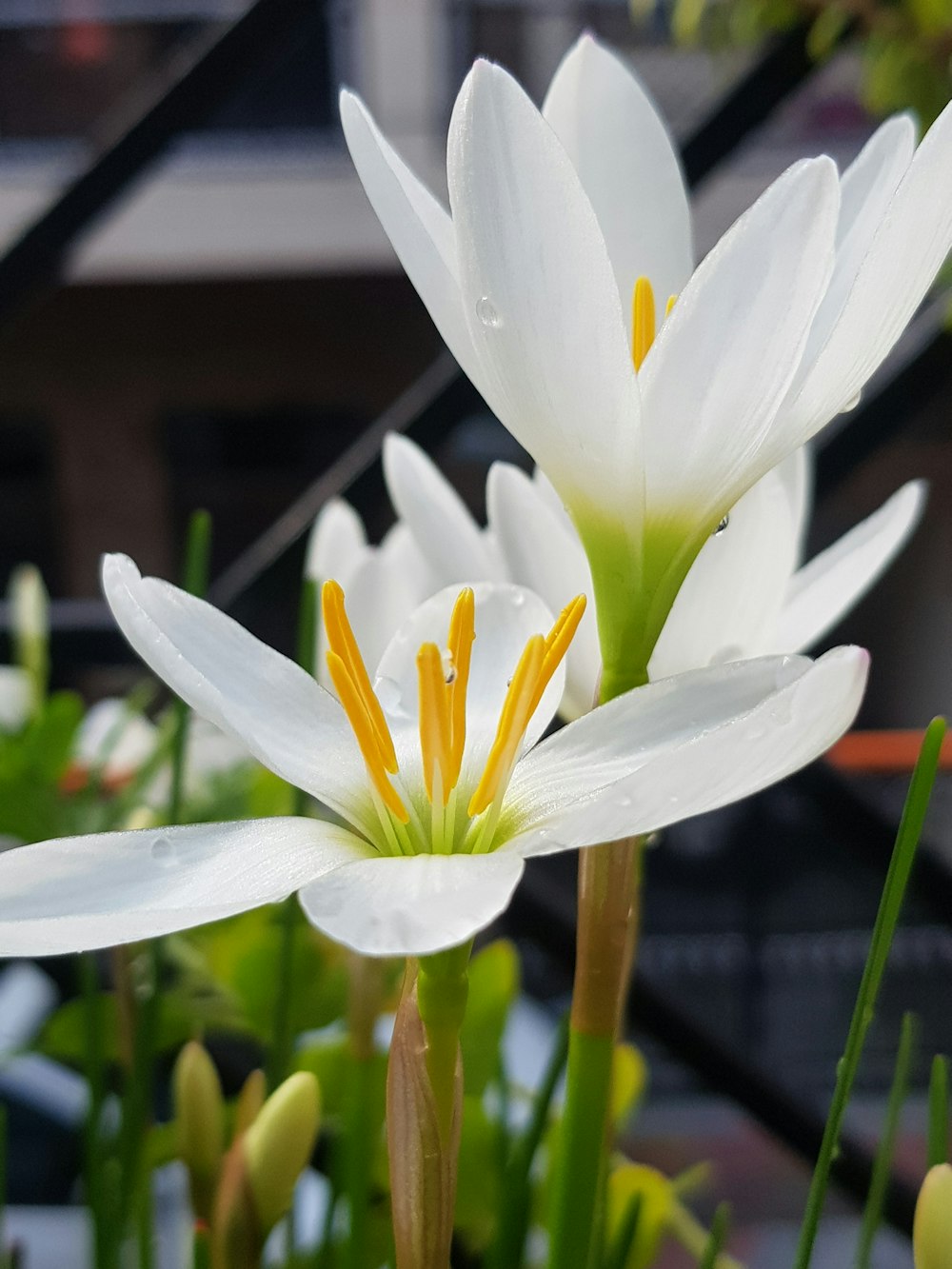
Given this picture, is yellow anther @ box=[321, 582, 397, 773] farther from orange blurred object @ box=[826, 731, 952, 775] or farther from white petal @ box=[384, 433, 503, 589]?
orange blurred object @ box=[826, 731, 952, 775]

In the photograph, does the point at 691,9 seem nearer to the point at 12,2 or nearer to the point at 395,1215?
the point at 395,1215


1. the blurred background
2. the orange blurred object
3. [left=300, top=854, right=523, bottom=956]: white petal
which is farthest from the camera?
the orange blurred object

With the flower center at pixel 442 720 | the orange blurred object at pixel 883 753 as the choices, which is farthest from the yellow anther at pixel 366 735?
the orange blurred object at pixel 883 753

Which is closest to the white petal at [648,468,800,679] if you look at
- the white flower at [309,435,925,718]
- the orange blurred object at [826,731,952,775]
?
the white flower at [309,435,925,718]

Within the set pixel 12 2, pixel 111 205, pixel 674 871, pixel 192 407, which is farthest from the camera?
pixel 192 407

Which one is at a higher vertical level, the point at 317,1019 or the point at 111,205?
the point at 111,205

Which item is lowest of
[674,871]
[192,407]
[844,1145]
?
[674,871]

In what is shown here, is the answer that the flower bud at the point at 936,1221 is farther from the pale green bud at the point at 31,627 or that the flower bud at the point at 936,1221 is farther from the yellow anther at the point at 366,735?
the pale green bud at the point at 31,627

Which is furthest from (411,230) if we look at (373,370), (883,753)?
(373,370)

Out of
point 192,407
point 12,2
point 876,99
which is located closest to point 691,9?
point 876,99
